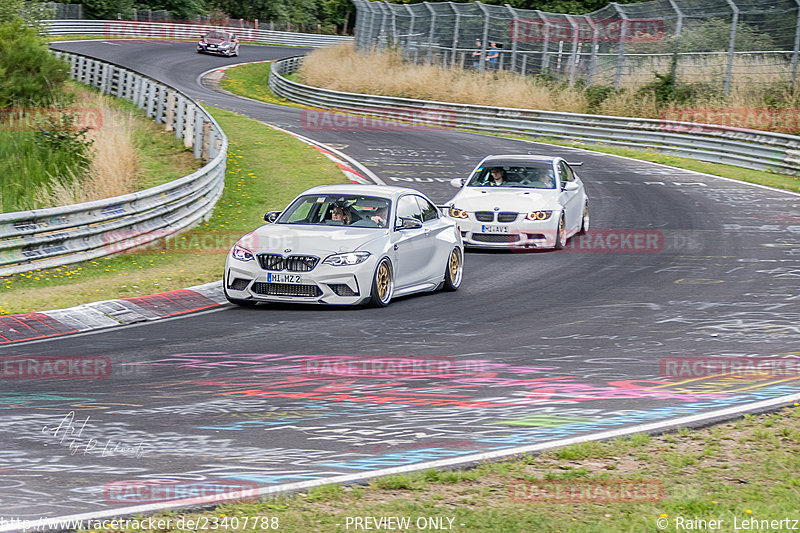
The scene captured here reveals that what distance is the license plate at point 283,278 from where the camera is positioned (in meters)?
12.3

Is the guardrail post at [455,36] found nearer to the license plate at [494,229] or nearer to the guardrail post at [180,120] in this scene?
the guardrail post at [180,120]

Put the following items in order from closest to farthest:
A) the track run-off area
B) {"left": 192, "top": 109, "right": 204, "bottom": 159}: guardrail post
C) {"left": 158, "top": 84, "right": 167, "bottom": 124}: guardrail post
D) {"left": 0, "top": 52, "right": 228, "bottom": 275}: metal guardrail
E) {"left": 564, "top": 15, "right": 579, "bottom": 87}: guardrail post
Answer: the track run-off area
{"left": 0, "top": 52, "right": 228, "bottom": 275}: metal guardrail
{"left": 192, "top": 109, "right": 204, "bottom": 159}: guardrail post
{"left": 158, "top": 84, "right": 167, "bottom": 124}: guardrail post
{"left": 564, "top": 15, "right": 579, "bottom": 87}: guardrail post

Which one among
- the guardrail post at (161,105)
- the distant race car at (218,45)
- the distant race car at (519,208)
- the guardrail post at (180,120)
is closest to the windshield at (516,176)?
the distant race car at (519,208)

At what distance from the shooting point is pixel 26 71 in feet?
107

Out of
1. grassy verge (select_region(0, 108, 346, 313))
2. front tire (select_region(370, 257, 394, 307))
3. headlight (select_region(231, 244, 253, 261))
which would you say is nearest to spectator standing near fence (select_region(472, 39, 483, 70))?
grassy verge (select_region(0, 108, 346, 313))

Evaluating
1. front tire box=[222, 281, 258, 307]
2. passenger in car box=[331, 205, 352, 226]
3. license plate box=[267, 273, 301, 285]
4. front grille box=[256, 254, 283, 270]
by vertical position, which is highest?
passenger in car box=[331, 205, 352, 226]

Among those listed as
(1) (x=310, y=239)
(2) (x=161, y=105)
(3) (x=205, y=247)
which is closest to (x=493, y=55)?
(2) (x=161, y=105)

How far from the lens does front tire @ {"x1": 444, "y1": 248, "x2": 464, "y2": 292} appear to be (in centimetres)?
1410

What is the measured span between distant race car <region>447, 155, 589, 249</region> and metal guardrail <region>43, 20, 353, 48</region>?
172 ft

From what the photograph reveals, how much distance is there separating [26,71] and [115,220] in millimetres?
18803

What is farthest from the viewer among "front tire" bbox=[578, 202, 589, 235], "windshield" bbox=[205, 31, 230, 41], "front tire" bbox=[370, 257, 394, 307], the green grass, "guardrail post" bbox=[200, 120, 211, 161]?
"windshield" bbox=[205, 31, 230, 41]

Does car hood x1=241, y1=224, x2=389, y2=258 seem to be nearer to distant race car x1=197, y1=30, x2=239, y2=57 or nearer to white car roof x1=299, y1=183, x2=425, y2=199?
white car roof x1=299, y1=183, x2=425, y2=199

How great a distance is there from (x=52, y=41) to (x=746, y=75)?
45.8 meters

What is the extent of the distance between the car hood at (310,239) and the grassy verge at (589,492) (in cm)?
620
